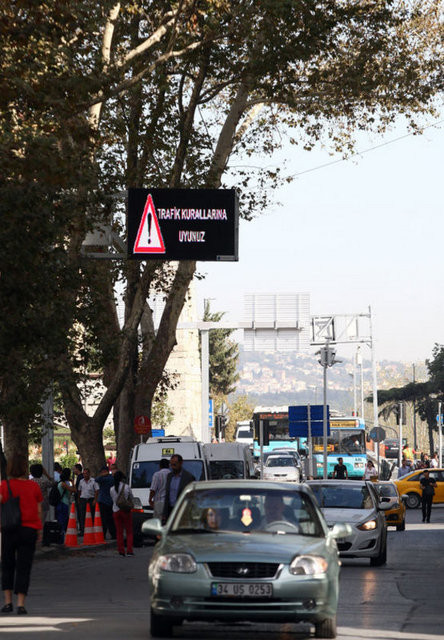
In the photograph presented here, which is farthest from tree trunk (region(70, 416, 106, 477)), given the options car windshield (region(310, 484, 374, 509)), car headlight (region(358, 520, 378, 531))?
car headlight (region(358, 520, 378, 531))

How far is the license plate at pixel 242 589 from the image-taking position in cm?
1093

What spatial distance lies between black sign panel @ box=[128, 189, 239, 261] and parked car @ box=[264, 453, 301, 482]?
31.2 meters

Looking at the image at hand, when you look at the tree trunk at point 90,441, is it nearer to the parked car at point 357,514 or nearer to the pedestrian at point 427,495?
the parked car at point 357,514

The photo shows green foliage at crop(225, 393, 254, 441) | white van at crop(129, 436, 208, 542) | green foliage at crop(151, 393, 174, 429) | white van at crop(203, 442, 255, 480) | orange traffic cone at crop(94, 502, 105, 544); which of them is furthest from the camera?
green foliage at crop(225, 393, 254, 441)

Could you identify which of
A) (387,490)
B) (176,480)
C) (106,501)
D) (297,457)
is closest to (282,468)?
(297,457)

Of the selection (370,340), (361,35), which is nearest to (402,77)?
(361,35)

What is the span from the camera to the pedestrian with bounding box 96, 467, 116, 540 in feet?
92.0

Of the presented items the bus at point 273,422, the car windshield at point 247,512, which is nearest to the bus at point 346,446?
the bus at point 273,422

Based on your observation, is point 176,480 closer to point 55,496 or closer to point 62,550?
point 62,550

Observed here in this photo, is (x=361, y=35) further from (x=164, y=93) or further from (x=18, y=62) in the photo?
(x=18, y=62)

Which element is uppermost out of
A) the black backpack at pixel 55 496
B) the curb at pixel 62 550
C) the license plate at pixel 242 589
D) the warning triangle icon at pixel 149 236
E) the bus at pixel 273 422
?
the warning triangle icon at pixel 149 236

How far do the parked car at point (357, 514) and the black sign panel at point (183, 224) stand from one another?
5036 millimetres

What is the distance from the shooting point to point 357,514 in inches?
869

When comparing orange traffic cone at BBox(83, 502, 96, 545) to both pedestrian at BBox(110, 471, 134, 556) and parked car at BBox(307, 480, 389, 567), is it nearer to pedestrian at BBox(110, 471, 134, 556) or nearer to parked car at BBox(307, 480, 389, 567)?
pedestrian at BBox(110, 471, 134, 556)
